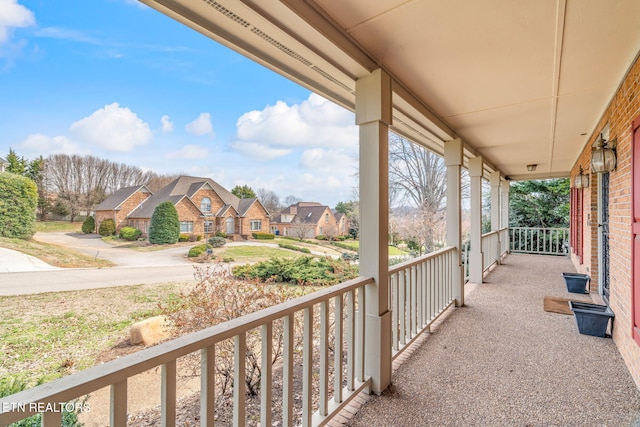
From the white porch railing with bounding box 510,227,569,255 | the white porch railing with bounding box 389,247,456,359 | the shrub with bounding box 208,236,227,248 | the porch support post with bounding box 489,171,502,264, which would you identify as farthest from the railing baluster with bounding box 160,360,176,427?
the white porch railing with bounding box 510,227,569,255

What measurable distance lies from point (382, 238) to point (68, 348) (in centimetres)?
182

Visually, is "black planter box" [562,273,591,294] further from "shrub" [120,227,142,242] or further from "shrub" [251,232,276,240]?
"shrub" [120,227,142,242]

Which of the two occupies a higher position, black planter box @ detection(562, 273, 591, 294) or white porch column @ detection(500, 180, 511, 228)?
white porch column @ detection(500, 180, 511, 228)

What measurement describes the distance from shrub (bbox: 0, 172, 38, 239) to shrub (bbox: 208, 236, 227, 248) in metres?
0.81

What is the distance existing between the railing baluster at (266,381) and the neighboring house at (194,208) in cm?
72

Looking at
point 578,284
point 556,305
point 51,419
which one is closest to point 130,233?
point 51,419

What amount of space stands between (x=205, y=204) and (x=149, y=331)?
0.72 m

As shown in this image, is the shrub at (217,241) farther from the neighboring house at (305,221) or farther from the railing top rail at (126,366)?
the railing top rail at (126,366)

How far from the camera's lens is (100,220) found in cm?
137

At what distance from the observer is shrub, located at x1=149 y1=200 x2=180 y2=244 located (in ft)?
5.14

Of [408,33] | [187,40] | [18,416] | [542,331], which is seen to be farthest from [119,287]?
[542,331]

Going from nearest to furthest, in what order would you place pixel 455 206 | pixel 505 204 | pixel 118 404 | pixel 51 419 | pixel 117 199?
1. pixel 51 419
2. pixel 118 404
3. pixel 117 199
4. pixel 455 206
5. pixel 505 204

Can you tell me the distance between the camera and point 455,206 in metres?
4.04

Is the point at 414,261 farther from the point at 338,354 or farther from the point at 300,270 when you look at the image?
the point at 338,354
